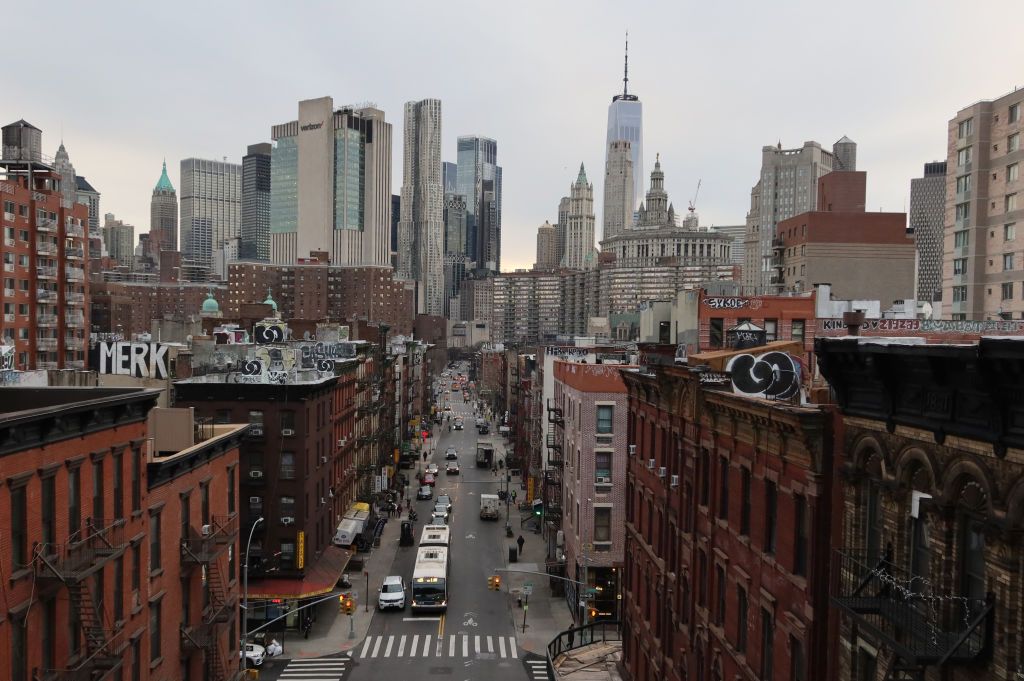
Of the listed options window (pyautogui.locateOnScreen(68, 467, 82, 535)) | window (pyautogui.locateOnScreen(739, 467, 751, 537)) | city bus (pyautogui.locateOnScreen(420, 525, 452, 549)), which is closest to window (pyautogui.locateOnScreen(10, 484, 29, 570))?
window (pyautogui.locateOnScreen(68, 467, 82, 535))

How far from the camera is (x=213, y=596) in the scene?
36531mm

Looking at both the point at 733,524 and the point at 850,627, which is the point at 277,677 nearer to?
the point at 733,524

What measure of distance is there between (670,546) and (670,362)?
741 centimetres

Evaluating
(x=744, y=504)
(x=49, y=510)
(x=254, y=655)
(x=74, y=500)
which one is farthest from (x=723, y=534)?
(x=254, y=655)

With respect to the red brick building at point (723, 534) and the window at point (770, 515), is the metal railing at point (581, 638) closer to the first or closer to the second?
the red brick building at point (723, 534)

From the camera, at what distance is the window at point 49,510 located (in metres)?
22.2

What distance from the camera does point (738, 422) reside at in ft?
83.6

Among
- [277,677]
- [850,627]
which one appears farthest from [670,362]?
[277,677]

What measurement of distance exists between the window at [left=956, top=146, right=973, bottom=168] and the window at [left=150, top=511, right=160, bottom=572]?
74.7 metres

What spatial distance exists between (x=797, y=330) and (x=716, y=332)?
5.19m

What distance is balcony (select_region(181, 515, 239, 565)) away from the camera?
33.1 meters

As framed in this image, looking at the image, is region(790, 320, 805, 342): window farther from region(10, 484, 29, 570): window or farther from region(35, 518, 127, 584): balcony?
region(10, 484, 29, 570): window

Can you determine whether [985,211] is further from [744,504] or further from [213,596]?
[213,596]

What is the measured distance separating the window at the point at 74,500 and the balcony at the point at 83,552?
0.69 feet
